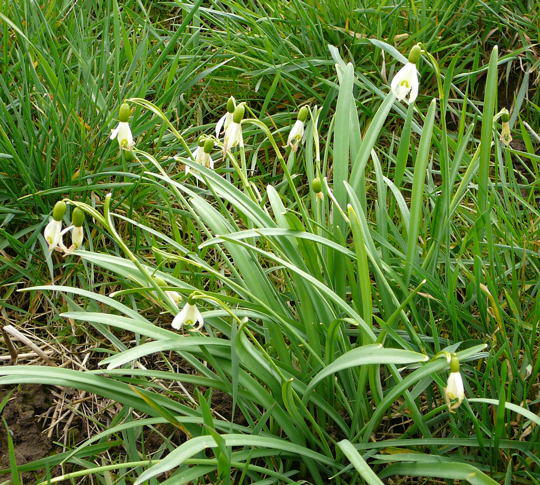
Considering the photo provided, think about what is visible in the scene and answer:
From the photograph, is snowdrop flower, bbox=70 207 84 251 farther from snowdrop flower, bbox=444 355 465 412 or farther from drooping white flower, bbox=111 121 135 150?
snowdrop flower, bbox=444 355 465 412

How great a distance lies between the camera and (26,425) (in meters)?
2.05

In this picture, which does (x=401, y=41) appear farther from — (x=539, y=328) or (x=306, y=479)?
(x=306, y=479)

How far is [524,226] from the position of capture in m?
2.26

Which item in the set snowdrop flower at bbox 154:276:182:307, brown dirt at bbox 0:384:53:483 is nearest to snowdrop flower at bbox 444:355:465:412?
snowdrop flower at bbox 154:276:182:307

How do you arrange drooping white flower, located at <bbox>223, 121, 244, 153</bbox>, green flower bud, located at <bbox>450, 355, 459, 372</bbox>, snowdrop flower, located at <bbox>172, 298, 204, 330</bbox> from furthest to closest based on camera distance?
drooping white flower, located at <bbox>223, 121, 244, 153</bbox>, snowdrop flower, located at <bbox>172, 298, 204, 330</bbox>, green flower bud, located at <bbox>450, 355, 459, 372</bbox>

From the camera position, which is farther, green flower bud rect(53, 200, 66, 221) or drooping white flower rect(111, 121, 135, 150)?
drooping white flower rect(111, 121, 135, 150)

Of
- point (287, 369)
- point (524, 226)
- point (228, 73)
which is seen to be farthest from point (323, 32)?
point (287, 369)

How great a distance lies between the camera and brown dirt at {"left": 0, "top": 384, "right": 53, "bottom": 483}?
1.99 meters

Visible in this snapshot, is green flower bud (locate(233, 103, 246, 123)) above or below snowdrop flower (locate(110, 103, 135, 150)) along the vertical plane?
above

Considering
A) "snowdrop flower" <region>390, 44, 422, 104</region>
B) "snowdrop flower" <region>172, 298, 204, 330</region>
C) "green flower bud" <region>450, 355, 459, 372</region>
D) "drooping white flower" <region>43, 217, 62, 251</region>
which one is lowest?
"snowdrop flower" <region>172, 298, 204, 330</region>

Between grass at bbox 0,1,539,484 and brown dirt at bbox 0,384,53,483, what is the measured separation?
88 mm

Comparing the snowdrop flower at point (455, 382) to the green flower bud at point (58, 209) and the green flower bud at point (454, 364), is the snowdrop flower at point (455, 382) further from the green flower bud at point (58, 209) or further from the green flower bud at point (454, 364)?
the green flower bud at point (58, 209)

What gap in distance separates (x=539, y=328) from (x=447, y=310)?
25 cm

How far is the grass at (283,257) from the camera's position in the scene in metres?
1.67
